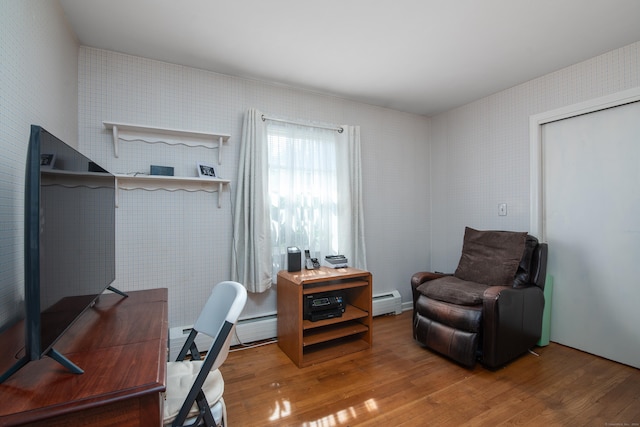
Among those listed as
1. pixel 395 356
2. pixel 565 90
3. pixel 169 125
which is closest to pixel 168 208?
pixel 169 125

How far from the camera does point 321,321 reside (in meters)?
2.40

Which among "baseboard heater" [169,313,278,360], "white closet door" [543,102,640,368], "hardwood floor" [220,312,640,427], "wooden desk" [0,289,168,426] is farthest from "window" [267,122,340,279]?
"white closet door" [543,102,640,368]

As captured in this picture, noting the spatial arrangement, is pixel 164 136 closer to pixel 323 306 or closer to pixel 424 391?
pixel 323 306

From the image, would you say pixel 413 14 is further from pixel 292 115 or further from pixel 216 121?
pixel 216 121

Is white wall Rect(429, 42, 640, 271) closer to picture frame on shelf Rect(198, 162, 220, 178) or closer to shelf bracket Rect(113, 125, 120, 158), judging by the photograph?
picture frame on shelf Rect(198, 162, 220, 178)

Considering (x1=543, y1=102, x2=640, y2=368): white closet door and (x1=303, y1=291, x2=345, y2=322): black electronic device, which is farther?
(x1=303, y1=291, x2=345, y2=322): black electronic device

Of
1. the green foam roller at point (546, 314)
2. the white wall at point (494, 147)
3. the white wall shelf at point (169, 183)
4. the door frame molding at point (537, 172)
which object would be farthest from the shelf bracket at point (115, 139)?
the green foam roller at point (546, 314)

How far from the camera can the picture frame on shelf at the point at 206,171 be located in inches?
93.3

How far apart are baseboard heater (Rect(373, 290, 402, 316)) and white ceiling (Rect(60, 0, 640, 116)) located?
233 centimetres

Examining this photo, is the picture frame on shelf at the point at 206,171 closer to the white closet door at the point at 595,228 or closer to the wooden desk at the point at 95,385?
the wooden desk at the point at 95,385

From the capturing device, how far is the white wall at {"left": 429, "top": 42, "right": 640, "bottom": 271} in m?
2.33

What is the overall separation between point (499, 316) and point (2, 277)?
273cm

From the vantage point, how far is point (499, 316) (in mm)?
2041

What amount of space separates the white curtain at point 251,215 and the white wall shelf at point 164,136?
0.73 ft
